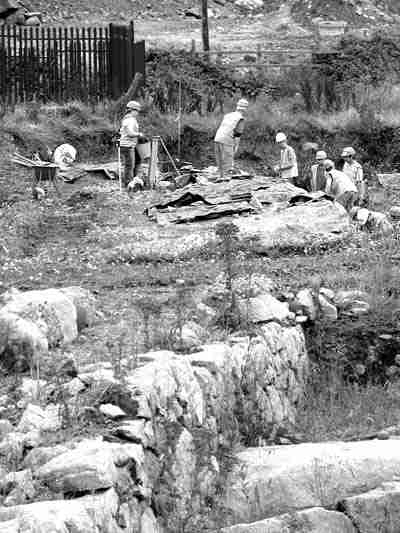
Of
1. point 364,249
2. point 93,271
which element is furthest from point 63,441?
point 364,249

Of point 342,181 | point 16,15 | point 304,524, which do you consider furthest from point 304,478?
point 16,15

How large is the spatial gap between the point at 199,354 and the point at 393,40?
2609 centimetres

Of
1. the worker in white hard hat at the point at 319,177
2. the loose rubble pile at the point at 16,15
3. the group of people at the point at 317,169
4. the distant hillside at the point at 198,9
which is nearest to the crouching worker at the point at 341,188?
the group of people at the point at 317,169

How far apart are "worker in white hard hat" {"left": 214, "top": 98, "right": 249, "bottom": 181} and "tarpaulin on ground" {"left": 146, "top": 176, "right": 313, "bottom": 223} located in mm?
926

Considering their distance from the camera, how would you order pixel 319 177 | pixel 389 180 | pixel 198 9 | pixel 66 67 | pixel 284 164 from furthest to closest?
pixel 198 9 < pixel 66 67 < pixel 389 180 < pixel 284 164 < pixel 319 177

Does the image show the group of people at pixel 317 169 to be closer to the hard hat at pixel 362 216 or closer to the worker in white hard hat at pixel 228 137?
the worker in white hard hat at pixel 228 137

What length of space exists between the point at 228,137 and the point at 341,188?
2124 millimetres

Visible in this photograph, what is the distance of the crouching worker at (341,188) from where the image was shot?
54.6 feet

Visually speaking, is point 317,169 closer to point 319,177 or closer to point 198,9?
point 319,177

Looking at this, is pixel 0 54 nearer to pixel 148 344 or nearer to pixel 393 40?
pixel 393 40

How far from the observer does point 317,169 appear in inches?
684

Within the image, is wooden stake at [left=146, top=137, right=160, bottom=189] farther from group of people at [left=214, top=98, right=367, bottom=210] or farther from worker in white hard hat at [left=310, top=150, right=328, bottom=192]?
worker in white hard hat at [left=310, top=150, right=328, bottom=192]

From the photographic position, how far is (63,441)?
6.14 m

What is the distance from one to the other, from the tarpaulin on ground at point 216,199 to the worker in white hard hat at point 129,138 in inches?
65.9
